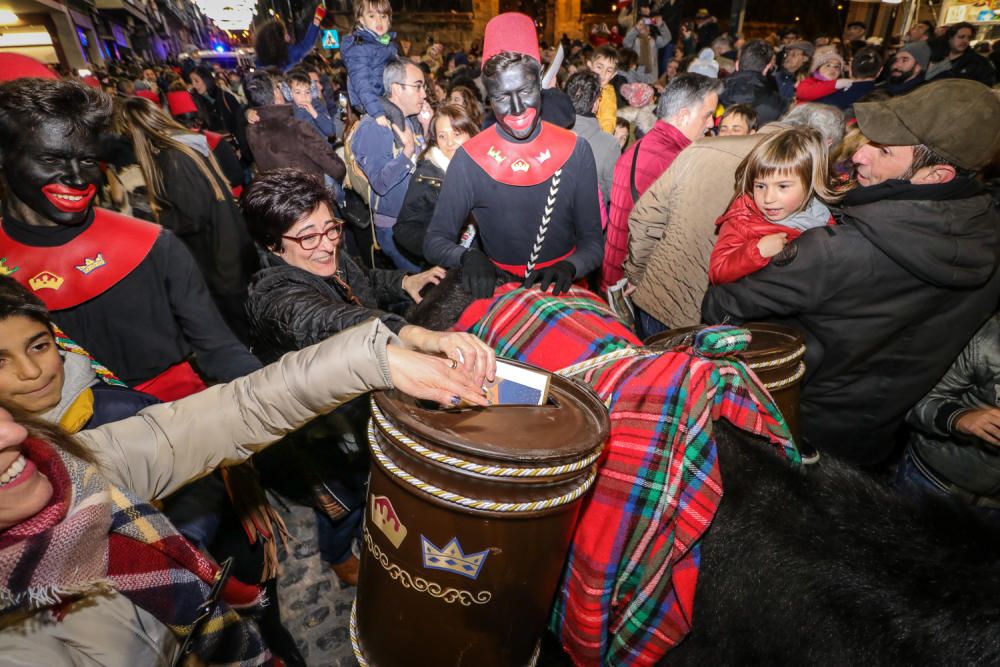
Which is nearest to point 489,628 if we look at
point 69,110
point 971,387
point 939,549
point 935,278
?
point 939,549

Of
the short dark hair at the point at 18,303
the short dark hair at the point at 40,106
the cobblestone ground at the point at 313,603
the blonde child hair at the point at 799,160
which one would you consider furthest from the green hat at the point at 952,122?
the cobblestone ground at the point at 313,603

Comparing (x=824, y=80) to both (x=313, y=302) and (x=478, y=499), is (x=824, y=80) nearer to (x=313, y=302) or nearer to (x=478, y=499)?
(x=313, y=302)

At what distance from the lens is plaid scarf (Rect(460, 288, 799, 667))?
1321 mm

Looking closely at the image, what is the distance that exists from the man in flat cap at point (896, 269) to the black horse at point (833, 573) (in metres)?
0.31

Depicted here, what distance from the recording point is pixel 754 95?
607 cm

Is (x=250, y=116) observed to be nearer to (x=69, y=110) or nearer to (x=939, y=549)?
(x=69, y=110)

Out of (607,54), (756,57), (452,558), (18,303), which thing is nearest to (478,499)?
(452,558)

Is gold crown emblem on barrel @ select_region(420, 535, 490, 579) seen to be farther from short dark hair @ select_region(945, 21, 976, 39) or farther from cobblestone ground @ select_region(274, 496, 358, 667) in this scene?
short dark hair @ select_region(945, 21, 976, 39)

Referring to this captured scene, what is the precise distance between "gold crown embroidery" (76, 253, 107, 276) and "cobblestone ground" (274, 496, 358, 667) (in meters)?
1.87

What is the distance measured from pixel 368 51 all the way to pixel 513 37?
8.85 feet

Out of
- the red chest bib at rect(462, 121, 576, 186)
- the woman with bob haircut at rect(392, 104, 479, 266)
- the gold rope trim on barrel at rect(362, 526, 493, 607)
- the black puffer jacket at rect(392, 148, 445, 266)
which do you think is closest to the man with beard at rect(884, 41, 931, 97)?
the woman with bob haircut at rect(392, 104, 479, 266)

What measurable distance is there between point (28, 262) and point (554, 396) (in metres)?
2.01

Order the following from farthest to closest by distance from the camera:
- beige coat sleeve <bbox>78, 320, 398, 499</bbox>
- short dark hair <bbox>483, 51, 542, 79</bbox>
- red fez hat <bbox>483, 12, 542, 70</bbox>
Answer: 1. red fez hat <bbox>483, 12, 542, 70</bbox>
2. short dark hair <bbox>483, 51, 542, 79</bbox>
3. beige coat sleeve <bbox>78, 320, 398, 499</bbox>

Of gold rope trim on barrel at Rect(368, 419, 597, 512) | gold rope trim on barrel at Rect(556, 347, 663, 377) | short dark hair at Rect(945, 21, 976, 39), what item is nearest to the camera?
gold rope trim on barrel at Rect(368, 419, 597, 512)
